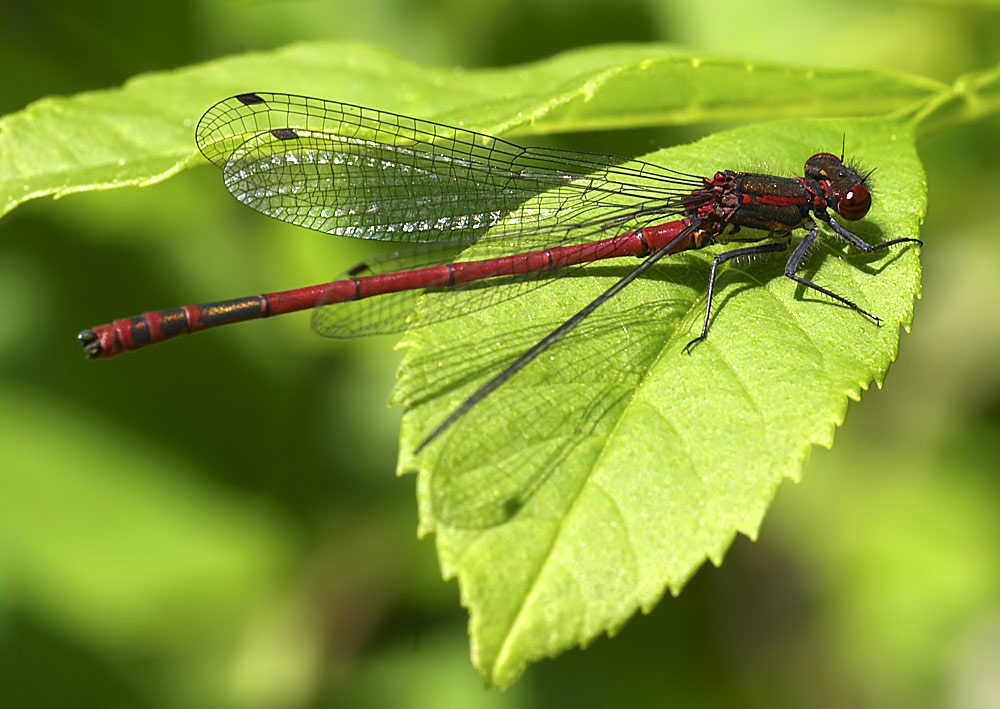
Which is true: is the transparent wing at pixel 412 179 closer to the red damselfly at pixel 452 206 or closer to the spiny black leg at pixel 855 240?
the red damselfly at pixel 452 206

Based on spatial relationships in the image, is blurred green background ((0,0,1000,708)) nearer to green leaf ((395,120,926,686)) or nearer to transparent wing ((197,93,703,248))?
transparent wing ((197,93,703,248))

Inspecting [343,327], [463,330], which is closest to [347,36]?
[343,327]

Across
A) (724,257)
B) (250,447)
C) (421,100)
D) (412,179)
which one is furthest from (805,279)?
(250,447)

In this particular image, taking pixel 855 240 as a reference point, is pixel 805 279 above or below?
below

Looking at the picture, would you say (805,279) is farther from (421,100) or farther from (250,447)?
(250,447)

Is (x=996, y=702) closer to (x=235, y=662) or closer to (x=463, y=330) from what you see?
(x=235, y=662)

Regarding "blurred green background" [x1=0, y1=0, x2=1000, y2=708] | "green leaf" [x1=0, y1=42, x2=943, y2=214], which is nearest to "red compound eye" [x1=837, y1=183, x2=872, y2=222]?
"green leaf" [x1=0, y1=42, x2=943, y2=214]

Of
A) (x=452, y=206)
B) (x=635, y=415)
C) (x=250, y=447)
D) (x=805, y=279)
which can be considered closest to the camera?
(x=635, y=415)
